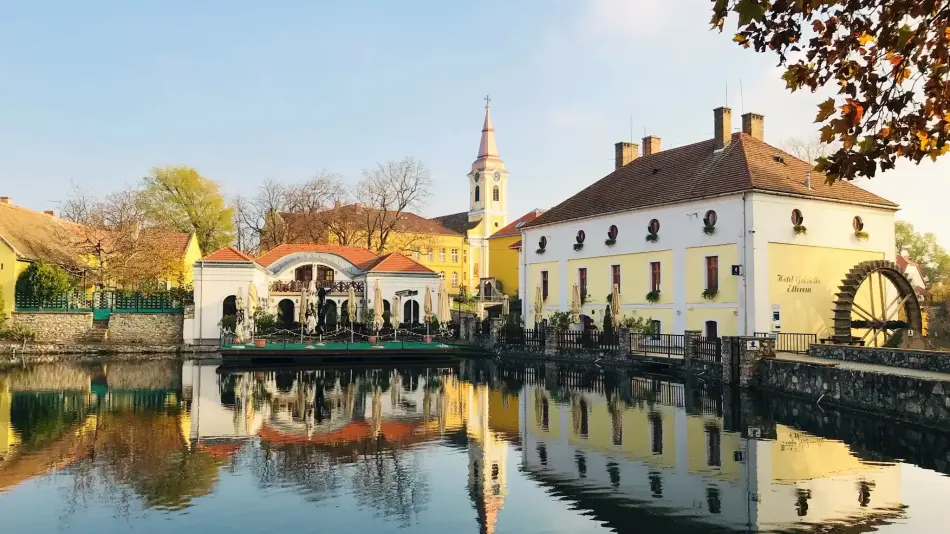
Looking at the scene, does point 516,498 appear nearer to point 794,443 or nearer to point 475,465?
point 475,465

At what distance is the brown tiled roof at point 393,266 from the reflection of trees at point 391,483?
92.4 ft

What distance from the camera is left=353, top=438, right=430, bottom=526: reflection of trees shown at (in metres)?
9.52

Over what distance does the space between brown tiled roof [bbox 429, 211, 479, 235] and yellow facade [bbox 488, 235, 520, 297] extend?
397 centimetres

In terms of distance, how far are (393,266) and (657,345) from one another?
Result: 55.2ft

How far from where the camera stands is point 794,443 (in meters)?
13.6

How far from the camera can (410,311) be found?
41.7 m

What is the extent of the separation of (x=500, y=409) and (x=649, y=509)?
29.8 ft

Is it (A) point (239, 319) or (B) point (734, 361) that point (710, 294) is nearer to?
(B) point (734, 361)

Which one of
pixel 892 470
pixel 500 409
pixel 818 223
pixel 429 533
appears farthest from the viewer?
pixel 818 223

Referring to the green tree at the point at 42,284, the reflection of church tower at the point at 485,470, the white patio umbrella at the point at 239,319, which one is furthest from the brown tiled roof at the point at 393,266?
the reflection of church tower at the point at 485,470

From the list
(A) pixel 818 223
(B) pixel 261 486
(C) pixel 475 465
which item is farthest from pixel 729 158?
(B) pixel 261 486


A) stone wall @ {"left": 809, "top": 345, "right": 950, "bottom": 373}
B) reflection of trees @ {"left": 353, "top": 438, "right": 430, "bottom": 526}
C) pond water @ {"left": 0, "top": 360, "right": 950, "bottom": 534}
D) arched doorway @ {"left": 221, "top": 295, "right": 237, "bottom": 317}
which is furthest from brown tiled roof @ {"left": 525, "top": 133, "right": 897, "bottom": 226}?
reflection of trees @ {"left": 353, "top": 438, "right": 430, "bottom": 526}

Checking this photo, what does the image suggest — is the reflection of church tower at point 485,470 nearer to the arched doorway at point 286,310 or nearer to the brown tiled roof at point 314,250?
the arched doorway at point 286,310

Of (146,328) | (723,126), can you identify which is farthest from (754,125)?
(146,328)
